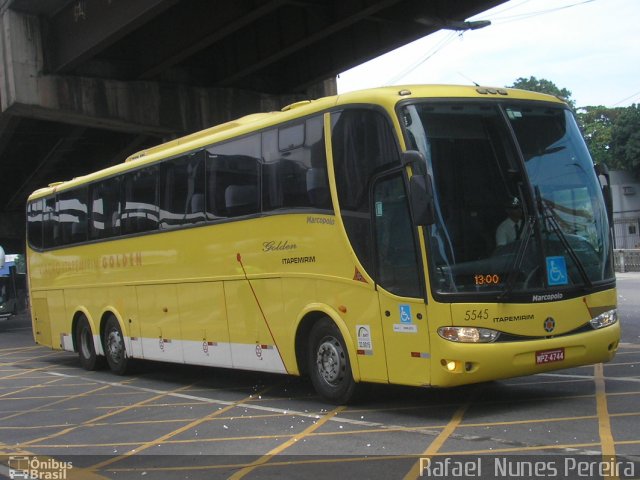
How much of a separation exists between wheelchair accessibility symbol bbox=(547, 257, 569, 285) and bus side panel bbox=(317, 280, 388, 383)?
69.1 inches

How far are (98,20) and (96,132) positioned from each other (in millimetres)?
11643

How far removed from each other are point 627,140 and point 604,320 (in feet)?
167

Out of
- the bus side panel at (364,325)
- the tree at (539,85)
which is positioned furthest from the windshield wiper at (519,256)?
Answer: the tree at (539,85)

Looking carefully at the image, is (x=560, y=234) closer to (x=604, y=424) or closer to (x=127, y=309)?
(x=604, y=424)

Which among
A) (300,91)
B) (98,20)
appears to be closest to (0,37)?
(98,20)

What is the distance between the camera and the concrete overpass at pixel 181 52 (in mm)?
18656

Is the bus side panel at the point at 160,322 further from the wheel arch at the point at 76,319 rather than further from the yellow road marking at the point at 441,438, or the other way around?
the yellow road marking at the point at 441,438

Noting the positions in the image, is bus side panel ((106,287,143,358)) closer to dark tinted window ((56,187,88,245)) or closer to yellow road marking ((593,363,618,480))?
dark tinted window ((56,187,88,245))

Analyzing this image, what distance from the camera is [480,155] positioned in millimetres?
A: 8234

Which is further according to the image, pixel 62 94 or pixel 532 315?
pixel 62 94

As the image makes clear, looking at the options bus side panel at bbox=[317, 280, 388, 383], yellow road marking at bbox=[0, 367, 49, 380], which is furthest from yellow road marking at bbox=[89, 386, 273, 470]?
yellow road marking at bbox=[0, 367, 49, 380]

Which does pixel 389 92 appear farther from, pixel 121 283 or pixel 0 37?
pixel 0 37

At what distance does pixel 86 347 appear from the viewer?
15.7 metres

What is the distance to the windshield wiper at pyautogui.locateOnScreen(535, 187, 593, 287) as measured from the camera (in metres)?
8.22
